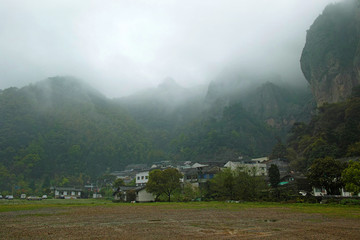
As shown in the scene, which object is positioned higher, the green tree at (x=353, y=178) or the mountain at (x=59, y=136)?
the mountain at (x=59, y=136)

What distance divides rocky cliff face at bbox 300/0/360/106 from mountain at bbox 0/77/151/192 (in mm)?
93335

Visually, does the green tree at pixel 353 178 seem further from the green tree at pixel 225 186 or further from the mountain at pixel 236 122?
the mountain at pixel 236 122

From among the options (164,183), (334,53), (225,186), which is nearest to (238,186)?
(225,186)

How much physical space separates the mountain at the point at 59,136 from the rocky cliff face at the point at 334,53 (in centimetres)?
9334

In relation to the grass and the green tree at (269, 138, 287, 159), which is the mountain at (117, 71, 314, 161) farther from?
the grass

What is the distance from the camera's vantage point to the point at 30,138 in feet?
441

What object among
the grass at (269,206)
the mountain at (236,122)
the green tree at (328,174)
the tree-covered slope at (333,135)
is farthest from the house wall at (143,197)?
the mountain at (236,122)

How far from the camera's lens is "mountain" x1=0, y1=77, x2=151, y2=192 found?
4641 inches

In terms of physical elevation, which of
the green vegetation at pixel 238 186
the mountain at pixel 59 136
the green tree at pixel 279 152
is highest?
the mountain at pixel 59 136

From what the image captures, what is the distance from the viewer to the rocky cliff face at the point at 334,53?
96.9m

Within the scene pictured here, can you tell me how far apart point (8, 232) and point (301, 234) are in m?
12.9

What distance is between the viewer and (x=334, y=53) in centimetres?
10219

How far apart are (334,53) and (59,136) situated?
129 m

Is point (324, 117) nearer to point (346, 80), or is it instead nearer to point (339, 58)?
point (346, 80)
